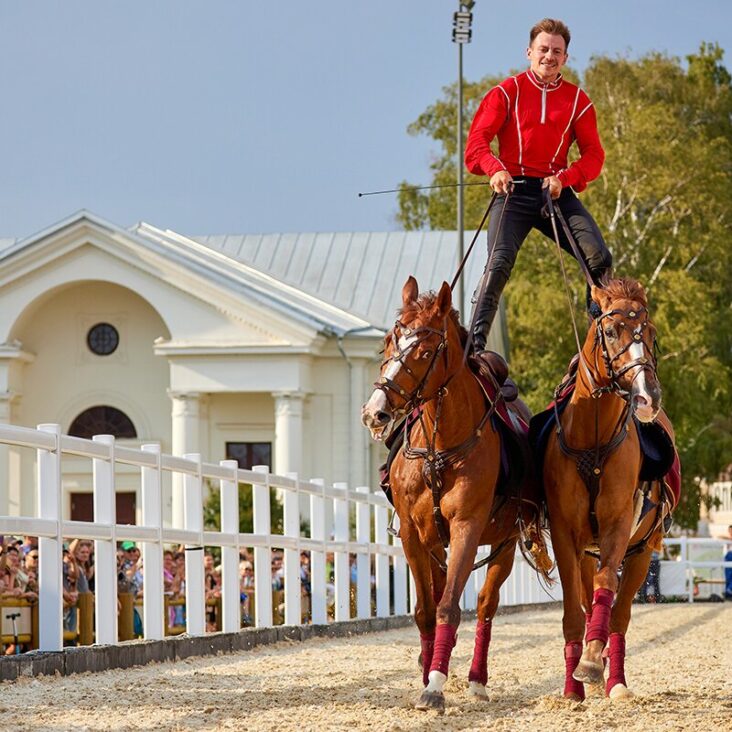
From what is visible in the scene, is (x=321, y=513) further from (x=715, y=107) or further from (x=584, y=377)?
(x=715, y=107)

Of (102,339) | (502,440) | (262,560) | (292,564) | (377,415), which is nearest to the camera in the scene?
(377,415)

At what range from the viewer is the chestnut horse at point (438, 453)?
940 cm

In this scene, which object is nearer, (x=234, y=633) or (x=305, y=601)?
(x=234, y=633)

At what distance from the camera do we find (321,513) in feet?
66.4

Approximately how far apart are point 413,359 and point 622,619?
217cm

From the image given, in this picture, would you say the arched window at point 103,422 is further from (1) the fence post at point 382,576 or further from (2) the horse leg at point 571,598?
(2) the horse leg at point 571,598

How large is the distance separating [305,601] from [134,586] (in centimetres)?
384

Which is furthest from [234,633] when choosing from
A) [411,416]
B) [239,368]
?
[239,368]

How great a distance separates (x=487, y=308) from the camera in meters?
10.8

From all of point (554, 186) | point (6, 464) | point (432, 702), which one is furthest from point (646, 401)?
point (6, 464)

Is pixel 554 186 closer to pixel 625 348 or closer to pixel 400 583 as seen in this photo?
pixel 625 348

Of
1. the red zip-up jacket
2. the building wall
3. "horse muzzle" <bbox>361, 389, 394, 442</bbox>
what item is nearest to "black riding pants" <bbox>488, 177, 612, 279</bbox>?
the red zip-up jacket

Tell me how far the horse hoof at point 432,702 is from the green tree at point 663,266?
3954 cm

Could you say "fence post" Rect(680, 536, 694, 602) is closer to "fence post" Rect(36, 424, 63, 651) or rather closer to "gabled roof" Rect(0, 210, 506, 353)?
"gabled roof" Rect(0, 210, 506, 353)
